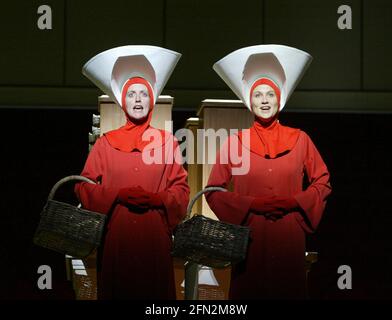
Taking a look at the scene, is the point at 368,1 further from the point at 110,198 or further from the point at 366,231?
the point at 110,198

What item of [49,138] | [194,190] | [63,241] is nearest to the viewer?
[63,241]

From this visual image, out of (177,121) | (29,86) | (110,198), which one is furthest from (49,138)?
(110,198)

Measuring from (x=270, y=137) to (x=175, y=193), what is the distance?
585 millimetres

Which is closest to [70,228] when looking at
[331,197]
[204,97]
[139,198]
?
[139,198]

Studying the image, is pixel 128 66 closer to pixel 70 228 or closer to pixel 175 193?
pixel 175 193

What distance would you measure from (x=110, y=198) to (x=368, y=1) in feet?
7.44

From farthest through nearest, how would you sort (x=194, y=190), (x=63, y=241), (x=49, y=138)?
(x=49, y=138) → (x=194, y=190) → (x=63, y=241)

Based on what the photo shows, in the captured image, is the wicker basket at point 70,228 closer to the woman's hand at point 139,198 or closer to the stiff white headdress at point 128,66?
the woman's hand at point 139,198

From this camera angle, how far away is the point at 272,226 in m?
5.20

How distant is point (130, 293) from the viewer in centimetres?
524

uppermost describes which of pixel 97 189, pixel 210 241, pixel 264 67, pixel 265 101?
pixel 264 67

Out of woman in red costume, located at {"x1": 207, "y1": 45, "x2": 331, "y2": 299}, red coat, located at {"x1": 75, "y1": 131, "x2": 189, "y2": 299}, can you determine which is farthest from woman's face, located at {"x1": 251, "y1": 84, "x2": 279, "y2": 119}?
red coat, located at {"x1": 75, "y1": 131, "x2": 189, "y2": 299}

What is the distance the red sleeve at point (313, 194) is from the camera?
204 inches

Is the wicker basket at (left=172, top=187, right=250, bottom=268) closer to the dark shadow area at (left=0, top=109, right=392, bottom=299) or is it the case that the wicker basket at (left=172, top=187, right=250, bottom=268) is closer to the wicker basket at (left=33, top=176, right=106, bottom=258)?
the wicker basket at (left=33, top=176, right=106, bottom=258)
